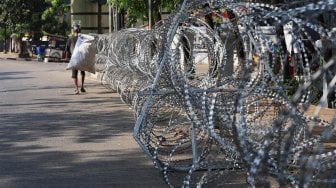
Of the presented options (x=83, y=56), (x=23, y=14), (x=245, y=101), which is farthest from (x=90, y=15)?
(x=245, y=101)

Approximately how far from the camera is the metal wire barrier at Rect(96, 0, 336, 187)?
3.38m

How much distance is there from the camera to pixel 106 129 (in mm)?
11109

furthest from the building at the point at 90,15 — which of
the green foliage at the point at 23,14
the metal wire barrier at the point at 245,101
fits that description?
the metal wire barrier at the point at 245,101

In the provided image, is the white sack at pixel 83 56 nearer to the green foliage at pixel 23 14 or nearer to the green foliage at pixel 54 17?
the green foliage at pixel 54 17

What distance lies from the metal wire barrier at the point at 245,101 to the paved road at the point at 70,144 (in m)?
0.53

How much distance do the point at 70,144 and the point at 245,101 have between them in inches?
169

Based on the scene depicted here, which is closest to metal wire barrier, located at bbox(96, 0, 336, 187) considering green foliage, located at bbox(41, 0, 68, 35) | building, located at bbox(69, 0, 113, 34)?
green foliage, located at bbox(41, 0, 68, 35)

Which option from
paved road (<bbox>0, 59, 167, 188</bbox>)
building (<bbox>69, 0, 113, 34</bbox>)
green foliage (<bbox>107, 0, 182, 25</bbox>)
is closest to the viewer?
paved road (<bbox>0, 59, 167, 188</bbox>)

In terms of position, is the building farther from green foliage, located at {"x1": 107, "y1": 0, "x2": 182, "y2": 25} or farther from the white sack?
the white sack

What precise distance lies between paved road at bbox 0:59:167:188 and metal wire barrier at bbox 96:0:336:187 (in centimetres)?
53

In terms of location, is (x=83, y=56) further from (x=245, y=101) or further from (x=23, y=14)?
(x=23, y=14)

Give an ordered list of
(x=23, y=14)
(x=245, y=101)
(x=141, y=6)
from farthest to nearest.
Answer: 1. (x=23, y=14)
2. (x=141, y=6)
3. (x=245, y=101)

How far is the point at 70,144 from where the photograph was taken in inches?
382

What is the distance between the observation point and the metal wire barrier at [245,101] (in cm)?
338
